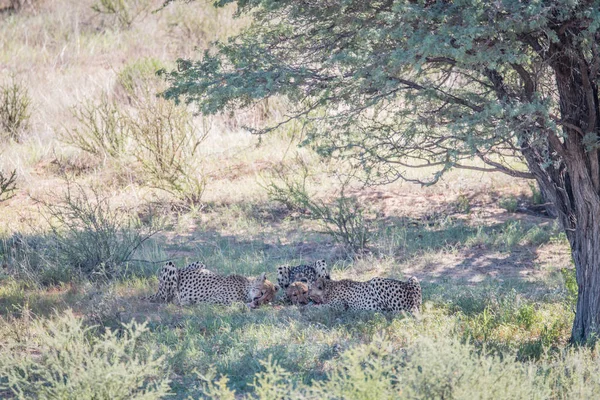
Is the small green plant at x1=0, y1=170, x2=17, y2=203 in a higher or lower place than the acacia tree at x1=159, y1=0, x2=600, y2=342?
lower

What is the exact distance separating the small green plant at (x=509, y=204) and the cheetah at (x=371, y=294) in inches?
182

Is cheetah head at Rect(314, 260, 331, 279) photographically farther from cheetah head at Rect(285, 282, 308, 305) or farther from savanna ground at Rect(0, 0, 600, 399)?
savanna ground at Rect(0, 0, 600, 399)

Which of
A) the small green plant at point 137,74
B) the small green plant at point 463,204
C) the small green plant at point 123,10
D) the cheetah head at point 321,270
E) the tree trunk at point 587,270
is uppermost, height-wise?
the small green plant at point 123,10

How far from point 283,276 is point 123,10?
21331mm

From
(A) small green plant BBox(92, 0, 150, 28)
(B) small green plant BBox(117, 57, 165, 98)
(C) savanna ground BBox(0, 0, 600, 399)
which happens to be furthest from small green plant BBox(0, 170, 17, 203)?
(A) small green plant BBox(92, 0, 150, 28)

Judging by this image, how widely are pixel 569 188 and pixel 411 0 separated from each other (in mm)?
2529

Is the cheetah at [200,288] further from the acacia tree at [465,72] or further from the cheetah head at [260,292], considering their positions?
the acacia tree at [465,72]

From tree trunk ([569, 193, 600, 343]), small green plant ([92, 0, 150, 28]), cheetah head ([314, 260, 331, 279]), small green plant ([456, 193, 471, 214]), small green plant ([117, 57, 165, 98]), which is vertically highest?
small green plant ([92, 0, 150, 28])

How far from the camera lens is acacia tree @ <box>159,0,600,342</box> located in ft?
20.2

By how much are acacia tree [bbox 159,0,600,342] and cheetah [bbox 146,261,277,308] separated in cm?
219

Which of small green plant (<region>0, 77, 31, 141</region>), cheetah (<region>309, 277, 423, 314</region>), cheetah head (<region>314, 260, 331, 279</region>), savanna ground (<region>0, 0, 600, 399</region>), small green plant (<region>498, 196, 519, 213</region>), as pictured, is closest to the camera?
savanna ground (<region>0, 0, 600, 399</region>)

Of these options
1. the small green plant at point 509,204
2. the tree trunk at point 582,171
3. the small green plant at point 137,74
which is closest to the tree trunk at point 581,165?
the tree trunk at point 582,171

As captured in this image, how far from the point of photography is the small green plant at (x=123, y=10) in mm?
28375

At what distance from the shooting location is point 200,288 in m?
9.22
